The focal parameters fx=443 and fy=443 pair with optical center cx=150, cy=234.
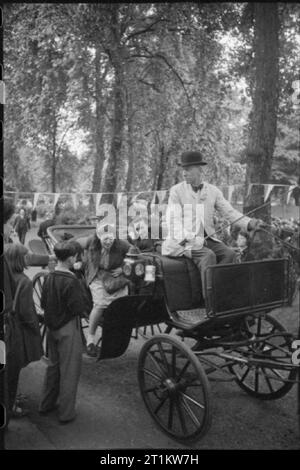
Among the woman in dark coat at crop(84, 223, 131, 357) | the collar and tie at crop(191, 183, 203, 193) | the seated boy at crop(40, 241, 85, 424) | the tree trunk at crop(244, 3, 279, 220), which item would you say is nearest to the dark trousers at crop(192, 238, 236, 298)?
the collar and tie at crop(191, 183, 203, 193)

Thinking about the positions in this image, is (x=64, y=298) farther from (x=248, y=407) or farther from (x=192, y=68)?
(x=192, y=68)

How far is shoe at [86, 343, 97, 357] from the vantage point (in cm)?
427

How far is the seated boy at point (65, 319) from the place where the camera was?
335 centimetres

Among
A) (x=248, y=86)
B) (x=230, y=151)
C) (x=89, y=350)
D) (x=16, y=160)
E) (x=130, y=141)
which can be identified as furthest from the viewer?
(x=16, y=160)

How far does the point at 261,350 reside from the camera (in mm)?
3518

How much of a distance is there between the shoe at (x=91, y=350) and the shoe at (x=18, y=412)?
892 mm

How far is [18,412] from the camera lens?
3.45 metres

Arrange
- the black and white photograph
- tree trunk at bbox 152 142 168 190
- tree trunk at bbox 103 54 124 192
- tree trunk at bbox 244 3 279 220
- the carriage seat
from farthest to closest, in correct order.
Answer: tree trunk at bbox 152 142 168 190 < tree trunk at bbox 103 54 124 192 < tree trunk at bbox 244 3 279 220 < the carriage seat < the black and white photograph

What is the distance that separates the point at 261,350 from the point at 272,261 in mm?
715

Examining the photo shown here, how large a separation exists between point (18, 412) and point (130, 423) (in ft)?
2.89

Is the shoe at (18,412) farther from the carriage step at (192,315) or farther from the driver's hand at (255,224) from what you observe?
the driver's hand at (255,224)

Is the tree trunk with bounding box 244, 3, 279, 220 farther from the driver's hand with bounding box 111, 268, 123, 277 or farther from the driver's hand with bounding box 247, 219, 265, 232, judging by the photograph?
the driver's hand with bounding box 247, 219, 265, 232

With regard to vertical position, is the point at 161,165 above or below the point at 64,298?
above

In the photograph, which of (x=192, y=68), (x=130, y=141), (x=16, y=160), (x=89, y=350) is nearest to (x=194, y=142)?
(x=130, y=141)
